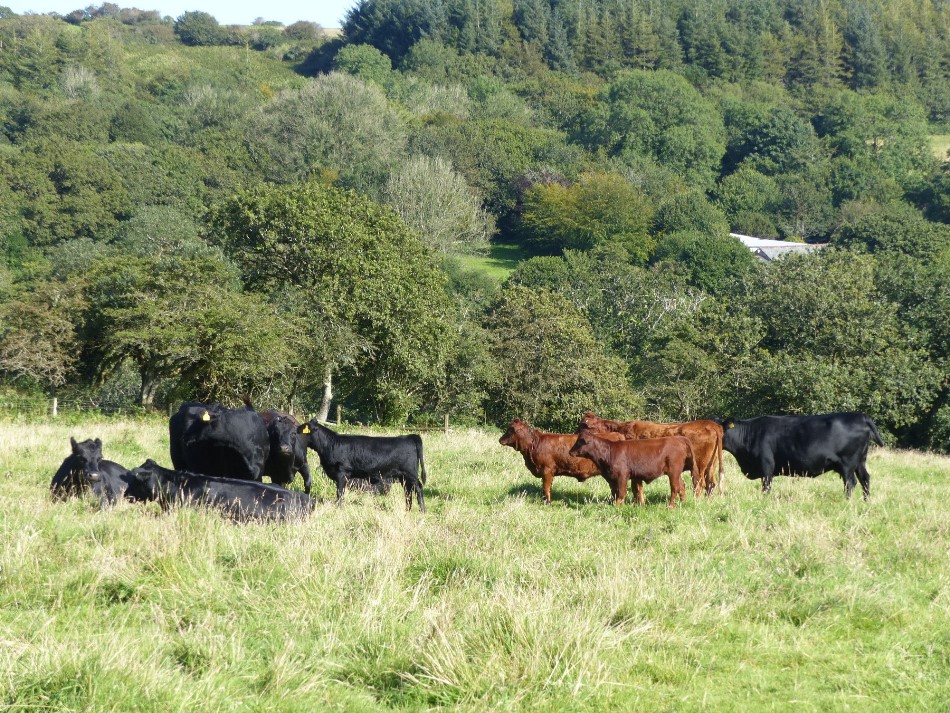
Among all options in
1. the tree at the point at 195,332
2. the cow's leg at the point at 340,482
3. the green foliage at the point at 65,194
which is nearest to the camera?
the cow's leg at the point at 340,482

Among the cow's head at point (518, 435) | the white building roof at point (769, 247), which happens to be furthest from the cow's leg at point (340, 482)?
the white building roof at point (769, 247)

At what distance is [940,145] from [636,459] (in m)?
181

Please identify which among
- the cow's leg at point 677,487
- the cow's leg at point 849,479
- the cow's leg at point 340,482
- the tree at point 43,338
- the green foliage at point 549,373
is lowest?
the green foliage at point 549,373

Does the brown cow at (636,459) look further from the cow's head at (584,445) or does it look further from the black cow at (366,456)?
the black cow at (366,456)

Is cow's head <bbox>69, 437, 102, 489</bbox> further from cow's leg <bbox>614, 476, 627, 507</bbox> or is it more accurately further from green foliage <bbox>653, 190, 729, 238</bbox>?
green foliage <bbox>653, 190, 729, 238</bbox>

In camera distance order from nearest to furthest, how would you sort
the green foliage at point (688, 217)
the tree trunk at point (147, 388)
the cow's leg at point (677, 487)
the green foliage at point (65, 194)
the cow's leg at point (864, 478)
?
the cow's leg at point (677, 487) < the cow's leg at point (864, 478) < the tree trunk at point (147, 388) < the green foliage at point (65, 194) < the green foliage at point (688, 217)

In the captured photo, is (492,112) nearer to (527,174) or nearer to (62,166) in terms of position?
(527,174)

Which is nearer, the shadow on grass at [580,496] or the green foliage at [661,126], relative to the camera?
the shadow on grass at [580,496]

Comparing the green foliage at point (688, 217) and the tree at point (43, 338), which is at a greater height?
the green foliage at point (688, 217)

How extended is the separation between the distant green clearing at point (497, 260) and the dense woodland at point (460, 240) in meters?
1.02

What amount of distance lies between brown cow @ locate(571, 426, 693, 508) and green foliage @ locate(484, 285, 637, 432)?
122ft

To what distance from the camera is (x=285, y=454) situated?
46.1 feet

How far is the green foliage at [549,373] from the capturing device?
51000 mm

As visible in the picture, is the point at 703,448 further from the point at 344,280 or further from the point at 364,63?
the point at 364,63
